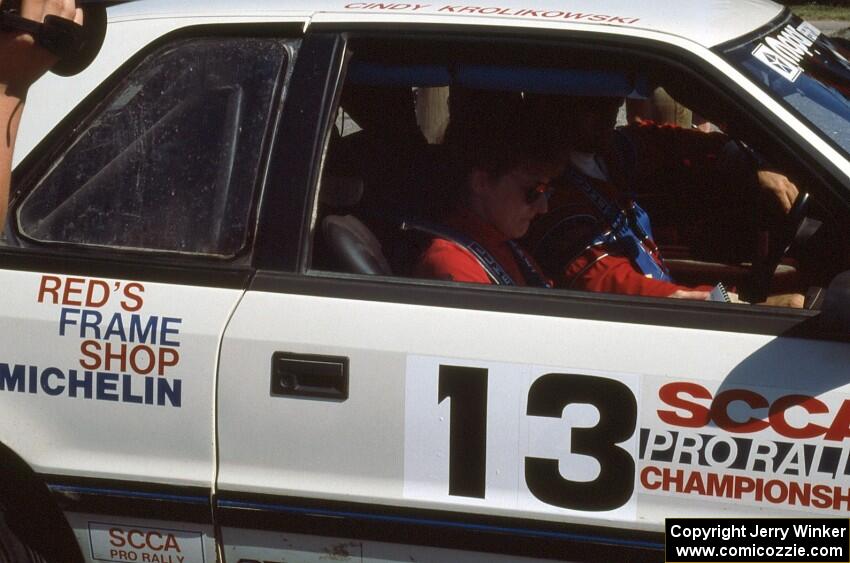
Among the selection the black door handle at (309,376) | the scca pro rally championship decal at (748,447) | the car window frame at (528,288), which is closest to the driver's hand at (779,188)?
the car window frame at (528,288)

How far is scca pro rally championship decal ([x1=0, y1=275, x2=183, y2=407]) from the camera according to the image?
2.62m

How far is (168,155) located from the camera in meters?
2.75

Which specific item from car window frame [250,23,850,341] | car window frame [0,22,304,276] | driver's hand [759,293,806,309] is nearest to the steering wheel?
driver's hand [759,293,806,309]

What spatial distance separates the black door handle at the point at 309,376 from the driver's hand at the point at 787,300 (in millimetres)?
1259

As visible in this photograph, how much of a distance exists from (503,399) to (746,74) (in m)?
0.83

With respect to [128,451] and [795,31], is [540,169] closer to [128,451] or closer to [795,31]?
[795,31]

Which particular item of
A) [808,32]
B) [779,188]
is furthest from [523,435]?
[779,188]

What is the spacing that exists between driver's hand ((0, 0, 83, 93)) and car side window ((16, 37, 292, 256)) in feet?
2.73

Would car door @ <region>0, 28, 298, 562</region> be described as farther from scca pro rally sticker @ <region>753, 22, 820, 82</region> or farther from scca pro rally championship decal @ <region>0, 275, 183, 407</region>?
scca pro rally sticker @ <region>753, 22, 820, 82</region>

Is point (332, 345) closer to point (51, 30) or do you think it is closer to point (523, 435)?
point (523, 435)

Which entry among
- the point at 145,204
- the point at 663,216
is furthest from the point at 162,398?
the point at 663,216

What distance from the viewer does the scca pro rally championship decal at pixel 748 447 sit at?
2410 millimetres

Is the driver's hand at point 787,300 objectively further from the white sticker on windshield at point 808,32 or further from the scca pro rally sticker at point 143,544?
the scca pro rally sticker at point 143,544

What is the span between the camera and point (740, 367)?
245cm
